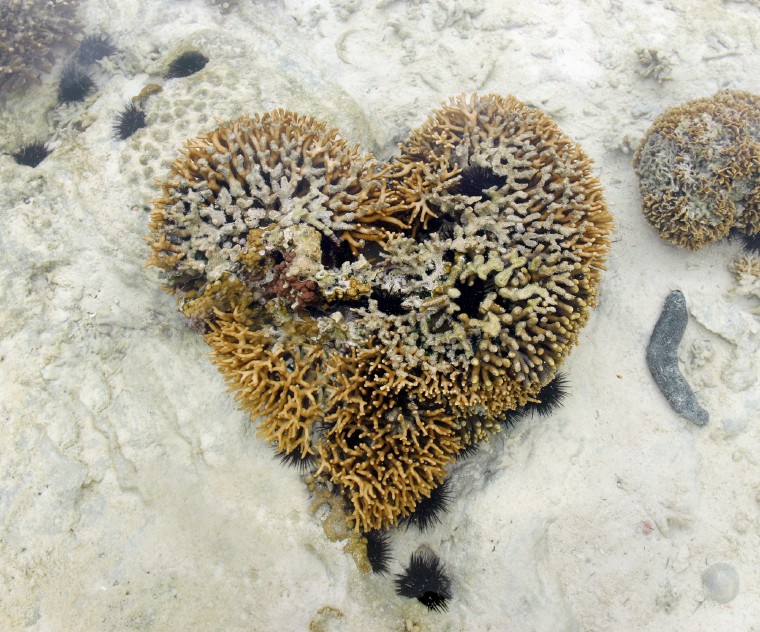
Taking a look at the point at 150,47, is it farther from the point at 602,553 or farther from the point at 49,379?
the point at 602,553

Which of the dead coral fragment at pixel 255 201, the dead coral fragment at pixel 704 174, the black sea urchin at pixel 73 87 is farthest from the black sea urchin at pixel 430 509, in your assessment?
the black sea urchin at pixel 73 87

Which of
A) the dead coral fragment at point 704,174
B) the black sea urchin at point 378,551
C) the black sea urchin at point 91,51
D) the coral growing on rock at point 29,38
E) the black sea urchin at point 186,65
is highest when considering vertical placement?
Result: the coral growing on rock at point 29,38

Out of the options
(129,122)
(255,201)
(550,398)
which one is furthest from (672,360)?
(129,122)

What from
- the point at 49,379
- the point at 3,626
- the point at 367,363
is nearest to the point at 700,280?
the point at 367,363

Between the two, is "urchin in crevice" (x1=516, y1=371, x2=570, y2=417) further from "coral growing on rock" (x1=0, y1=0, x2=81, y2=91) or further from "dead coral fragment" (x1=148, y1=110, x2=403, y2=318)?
"coral growing on rock" (x1=0, y1=0, x2=81, y2=91)

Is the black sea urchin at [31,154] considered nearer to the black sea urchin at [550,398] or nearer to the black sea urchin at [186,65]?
the black sea urchin at [186,65]

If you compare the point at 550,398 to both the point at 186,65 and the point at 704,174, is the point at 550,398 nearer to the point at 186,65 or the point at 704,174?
the point at 704,174

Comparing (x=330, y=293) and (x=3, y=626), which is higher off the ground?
(x=330, y=293)
